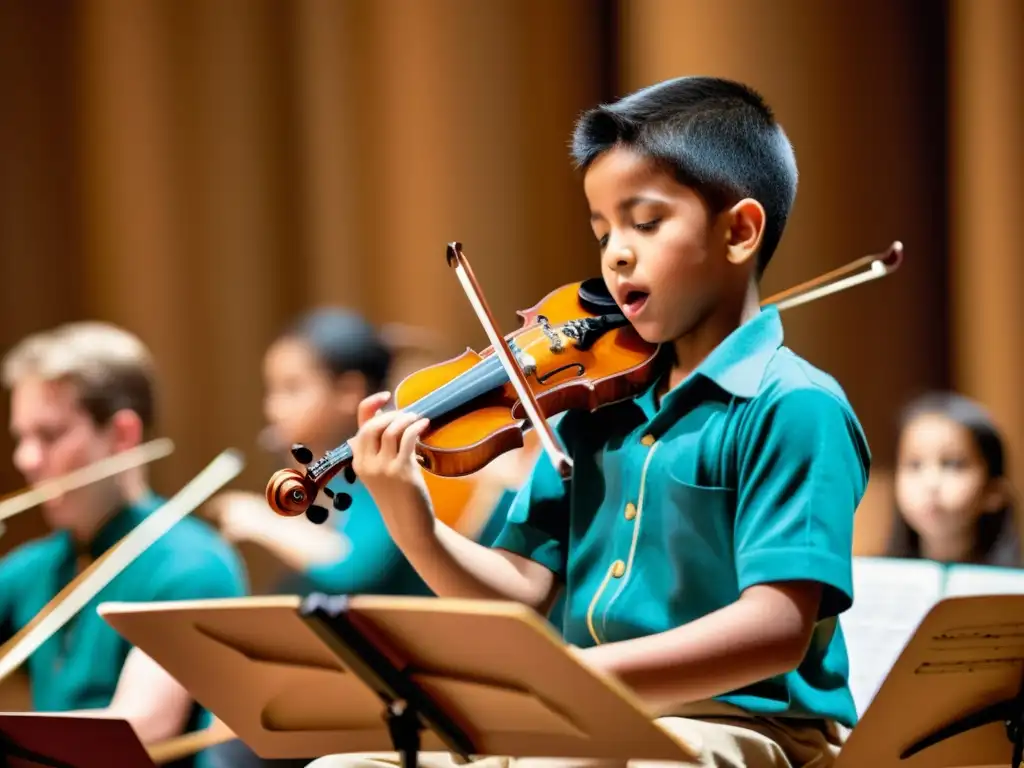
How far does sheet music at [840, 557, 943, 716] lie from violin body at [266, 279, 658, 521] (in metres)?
0.40

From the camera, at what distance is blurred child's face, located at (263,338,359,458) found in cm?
207

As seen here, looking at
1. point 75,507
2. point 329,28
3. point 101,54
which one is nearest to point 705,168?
point 75,507

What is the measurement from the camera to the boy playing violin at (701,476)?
39.5 inches

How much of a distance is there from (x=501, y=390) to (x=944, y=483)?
1053 millimetres

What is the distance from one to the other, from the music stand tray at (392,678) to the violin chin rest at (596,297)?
38cm

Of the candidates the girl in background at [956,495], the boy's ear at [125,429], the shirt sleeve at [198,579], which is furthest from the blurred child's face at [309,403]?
the girl in background at [956,495]

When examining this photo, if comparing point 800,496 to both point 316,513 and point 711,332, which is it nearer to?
point 711,332

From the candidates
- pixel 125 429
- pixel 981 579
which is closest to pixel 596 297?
pixel 981 579

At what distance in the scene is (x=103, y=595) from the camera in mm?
1681

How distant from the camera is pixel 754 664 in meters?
0.99

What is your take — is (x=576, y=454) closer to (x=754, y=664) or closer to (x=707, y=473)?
(x=707, y=473)

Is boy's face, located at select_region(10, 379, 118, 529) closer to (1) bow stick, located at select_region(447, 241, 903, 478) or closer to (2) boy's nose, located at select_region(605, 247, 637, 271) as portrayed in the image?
(1) bow stick, located at select_region(447, 241, 903, 478)

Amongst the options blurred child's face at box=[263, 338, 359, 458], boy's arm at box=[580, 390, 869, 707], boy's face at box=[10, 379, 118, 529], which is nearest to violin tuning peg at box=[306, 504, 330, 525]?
boy's arm at box=[580, 390, 869, 707]

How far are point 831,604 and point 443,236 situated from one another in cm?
157
